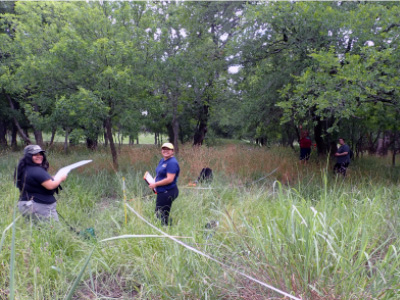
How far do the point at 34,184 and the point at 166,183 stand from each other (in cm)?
172

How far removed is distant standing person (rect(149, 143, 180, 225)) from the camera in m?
4.16

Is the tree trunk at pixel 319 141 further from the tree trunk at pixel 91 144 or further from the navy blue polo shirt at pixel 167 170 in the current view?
the tree trunk at pixel 91 144

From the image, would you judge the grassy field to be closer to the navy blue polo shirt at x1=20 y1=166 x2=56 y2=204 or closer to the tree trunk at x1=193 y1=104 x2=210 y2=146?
the navy blue polo shirt at x1=20 y1=166 x2=56 y2=204

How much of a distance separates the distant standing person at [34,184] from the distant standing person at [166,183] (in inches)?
54.7

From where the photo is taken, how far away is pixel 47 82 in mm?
8242

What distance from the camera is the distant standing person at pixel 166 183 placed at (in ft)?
13.6

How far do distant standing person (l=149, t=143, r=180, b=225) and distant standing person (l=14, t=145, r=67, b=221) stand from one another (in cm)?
139

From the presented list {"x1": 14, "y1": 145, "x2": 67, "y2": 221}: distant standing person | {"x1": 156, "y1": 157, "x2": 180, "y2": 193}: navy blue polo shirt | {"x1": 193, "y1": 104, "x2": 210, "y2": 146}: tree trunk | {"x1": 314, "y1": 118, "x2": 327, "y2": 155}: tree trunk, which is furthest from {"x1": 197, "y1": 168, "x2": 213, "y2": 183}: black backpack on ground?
{"x1": 193, "y1": 104, "x2": 210, "y2": 146}: tree trunk

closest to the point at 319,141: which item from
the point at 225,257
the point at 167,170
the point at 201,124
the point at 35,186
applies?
the point at 201,124

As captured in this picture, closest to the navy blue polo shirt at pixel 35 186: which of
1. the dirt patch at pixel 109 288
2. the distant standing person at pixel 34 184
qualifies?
the distant standing person at pixel 34 184

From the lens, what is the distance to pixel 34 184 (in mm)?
3537

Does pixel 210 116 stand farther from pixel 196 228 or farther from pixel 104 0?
pixel 196 228

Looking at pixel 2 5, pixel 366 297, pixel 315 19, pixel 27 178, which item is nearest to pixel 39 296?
pixel 27 178

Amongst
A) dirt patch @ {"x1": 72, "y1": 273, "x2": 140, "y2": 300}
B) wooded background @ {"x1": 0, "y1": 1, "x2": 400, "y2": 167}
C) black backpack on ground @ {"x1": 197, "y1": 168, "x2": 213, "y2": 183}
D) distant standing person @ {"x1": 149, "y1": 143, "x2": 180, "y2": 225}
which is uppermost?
wooded background @ {"x1": 0, "y1": 1, "x2": 400, "y2": 167}
